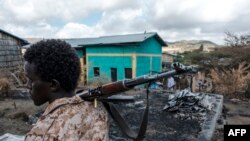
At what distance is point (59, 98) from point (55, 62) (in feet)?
0.56

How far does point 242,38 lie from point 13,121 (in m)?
18.0

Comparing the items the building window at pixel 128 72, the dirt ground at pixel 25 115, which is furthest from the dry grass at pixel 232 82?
the building window at pixel 128 72

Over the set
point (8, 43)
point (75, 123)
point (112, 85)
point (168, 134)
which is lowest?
point (168, 134)

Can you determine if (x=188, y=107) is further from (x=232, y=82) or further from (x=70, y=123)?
(x=70, y=123)

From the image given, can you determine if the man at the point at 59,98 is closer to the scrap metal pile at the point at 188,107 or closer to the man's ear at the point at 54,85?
the man's ear at the point at 54,85

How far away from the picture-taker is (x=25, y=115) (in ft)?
26.0

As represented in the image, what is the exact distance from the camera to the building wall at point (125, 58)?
18.0 metres

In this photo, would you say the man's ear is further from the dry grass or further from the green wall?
the green wall

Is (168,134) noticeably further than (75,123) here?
Yes

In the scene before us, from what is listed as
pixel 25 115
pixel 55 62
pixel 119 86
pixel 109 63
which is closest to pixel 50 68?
pixel 55 62

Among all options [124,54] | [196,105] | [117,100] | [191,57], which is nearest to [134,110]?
[196,105]

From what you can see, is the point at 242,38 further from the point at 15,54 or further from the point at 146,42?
the point at 15,54

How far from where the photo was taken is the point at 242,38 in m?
20.4

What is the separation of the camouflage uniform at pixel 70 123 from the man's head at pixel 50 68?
79 millimetres
